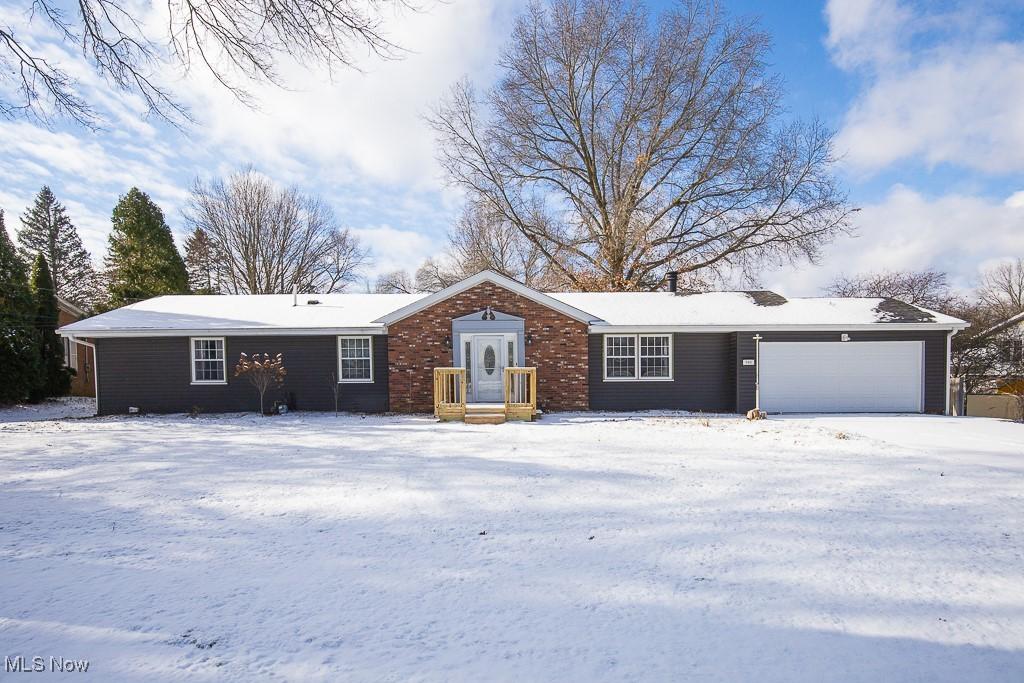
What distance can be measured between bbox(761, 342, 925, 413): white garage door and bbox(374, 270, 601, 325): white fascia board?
5361 mm

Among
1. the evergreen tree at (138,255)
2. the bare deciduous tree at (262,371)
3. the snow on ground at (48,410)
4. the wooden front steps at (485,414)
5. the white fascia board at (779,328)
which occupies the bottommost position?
the snow on ground at (48,410)

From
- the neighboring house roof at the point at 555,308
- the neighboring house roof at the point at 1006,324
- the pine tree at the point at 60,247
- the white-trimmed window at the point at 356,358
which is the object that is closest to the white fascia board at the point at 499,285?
the neighboring house roof at the point at 555,308

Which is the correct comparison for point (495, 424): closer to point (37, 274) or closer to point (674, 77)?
point (674, 77)

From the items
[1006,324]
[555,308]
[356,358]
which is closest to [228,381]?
[356,358]

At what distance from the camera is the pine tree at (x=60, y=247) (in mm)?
33375

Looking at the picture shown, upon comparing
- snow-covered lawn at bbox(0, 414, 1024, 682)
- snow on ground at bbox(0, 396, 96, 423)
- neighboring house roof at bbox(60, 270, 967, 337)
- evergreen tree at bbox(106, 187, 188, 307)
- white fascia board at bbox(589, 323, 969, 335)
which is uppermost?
evergreen tree at bbox(106, 187, 188, 307)

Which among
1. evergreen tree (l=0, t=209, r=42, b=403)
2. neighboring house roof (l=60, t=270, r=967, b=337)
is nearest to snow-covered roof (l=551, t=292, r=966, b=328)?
neighboring house roof (l=60, t=270, r=967, b=337)

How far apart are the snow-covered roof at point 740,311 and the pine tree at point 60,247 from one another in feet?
114

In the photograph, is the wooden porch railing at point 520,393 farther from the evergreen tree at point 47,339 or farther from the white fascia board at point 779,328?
the evergreen tree at point 47,339

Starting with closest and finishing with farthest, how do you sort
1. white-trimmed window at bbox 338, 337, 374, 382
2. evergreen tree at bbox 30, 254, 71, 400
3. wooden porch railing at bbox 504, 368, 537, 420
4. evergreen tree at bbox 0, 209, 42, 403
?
wooden porch railing at bbox 504, 368, 537, 420, white-trimmed window at bbox 338, 337, 374, 382, evergreen tree at bbox 0, 209, 42, 403, evergreen tree at bbox 30, 254, 71, 400

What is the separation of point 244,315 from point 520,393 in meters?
8.55

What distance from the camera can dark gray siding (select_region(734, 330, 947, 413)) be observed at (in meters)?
14.0

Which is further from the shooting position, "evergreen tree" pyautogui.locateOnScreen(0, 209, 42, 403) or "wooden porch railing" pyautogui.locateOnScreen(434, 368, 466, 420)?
"evergreen tree" pyautogui.locateOnScreen(0, 209, 42, 403)

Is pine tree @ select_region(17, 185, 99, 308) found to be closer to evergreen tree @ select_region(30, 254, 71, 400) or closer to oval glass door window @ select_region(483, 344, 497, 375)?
evergreen tree @ select_region(30, 254, 71, 400)
